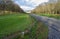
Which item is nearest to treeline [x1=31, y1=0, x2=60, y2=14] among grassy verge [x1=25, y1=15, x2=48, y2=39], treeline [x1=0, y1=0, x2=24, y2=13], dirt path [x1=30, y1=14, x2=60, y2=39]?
dirt path [x1=30, y1=14, x2=60, y2=39]

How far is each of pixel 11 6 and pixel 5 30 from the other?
953mm

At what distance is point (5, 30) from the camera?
4414mm

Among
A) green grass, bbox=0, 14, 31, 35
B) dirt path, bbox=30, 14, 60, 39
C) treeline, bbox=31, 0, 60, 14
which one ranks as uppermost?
treeline, bbox=31, 0, 60, 14

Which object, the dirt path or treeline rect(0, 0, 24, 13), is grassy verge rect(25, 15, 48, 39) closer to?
the dirt path

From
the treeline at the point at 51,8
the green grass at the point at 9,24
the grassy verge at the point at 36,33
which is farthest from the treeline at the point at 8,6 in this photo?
the treeline at the point at 51,8

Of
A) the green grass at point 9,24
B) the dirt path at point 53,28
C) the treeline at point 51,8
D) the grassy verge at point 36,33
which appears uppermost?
the treeline at point 51,8

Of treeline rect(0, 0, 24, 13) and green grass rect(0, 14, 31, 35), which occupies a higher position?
treeline rect(0, 0, 24, 13)

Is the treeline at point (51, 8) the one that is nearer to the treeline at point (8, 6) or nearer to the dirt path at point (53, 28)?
the dirt path at point (53, 28)

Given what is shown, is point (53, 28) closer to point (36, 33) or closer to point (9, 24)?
point (36, 33)

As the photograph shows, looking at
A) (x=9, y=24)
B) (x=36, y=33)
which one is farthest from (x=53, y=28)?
(x=9, y=24)

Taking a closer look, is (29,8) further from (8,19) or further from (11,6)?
(8,19)

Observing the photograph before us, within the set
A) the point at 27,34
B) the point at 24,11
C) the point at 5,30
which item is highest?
the point at 24,11

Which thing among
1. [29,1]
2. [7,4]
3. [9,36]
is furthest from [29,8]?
[9,36]

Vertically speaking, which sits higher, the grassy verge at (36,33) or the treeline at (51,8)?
the treeline at (51,8)
